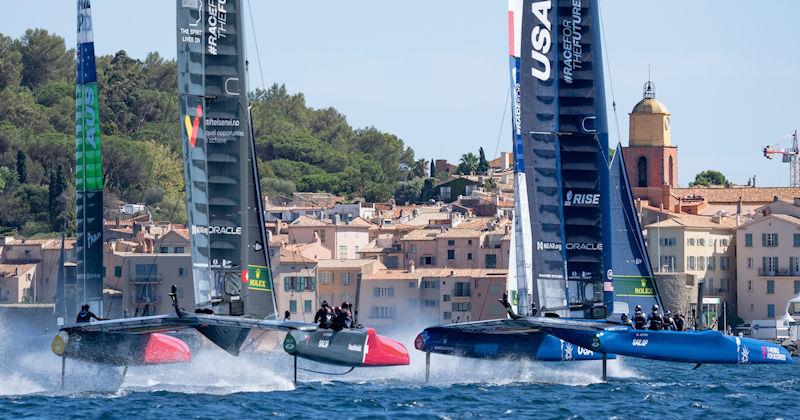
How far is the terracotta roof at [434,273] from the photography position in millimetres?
76688

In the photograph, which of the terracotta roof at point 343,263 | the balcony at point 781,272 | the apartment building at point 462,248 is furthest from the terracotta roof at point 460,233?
the balcony at point 781,272

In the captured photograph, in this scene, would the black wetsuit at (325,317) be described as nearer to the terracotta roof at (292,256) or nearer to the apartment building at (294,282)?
the terracotta roof at (292,256)

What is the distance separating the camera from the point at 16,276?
284 feet

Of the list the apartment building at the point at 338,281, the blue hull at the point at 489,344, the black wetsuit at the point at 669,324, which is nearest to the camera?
the black wetsuit at the point at 669,324

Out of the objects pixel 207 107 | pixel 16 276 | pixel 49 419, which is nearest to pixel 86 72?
pixel 207 107

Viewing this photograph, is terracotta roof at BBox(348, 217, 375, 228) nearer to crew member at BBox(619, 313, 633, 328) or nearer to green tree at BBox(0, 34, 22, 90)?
green tree at BBox(0, 34, 22, 90)

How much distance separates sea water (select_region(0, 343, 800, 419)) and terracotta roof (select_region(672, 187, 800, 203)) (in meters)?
52.9

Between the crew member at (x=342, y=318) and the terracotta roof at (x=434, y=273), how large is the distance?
40.6 meters

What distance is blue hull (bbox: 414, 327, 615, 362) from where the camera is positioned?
Answer: 3797 centimetres

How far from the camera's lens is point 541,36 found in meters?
37.6

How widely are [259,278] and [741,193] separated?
218 feet

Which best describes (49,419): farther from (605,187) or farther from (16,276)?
Answer: (16,276)

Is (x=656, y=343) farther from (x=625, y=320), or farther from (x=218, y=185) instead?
(x=218, y=185)

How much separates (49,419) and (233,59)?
8.28m
